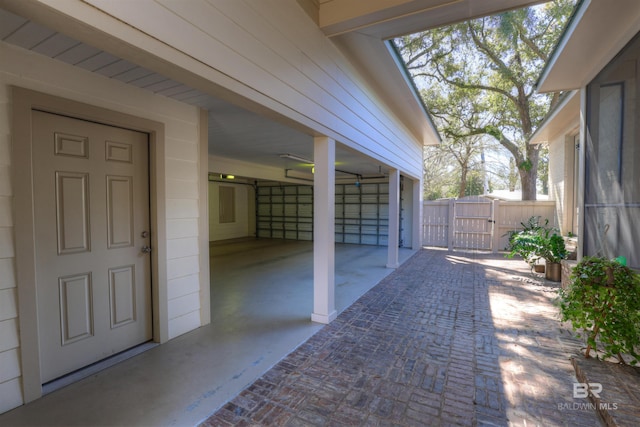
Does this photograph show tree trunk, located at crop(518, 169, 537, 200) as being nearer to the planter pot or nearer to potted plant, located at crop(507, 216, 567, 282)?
potted plant, located at crop(507, 216, 567, 282)

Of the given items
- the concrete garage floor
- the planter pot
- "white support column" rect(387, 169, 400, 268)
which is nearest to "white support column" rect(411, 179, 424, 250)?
"white support column" rect(387, 169, 400, 268)

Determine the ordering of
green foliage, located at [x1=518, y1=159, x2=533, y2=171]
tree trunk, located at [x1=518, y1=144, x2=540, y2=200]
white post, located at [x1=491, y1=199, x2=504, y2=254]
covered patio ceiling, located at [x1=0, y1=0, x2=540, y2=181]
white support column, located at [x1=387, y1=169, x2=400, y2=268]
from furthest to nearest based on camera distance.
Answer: tree trunk, located at [x1=518, y1=144, x2=540, y2=200], green foliage, located at [x1=518, y1=159, x2=533, y2=171], white post, located at [x1=491, y1=199, x2=504, y2=254], white support column, located at [x1=387, y1=169, x2=400, y2=268], covered patio ceiling, located at [x1=0, y1=0, x2=540, y2=181]

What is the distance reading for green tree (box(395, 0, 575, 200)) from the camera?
922 centimetres

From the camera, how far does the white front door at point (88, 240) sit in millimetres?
2301

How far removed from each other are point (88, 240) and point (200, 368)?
1.52 m

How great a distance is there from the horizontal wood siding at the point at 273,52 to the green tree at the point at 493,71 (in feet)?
22.1

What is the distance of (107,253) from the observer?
2709mm

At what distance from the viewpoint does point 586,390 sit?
2270mm

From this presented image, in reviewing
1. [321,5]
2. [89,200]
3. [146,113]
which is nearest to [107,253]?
[89,200]

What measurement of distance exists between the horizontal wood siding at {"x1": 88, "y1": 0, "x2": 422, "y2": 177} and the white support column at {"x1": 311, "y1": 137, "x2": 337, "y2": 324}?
266 millimetres

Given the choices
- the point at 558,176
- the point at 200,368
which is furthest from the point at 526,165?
the point at 200,368

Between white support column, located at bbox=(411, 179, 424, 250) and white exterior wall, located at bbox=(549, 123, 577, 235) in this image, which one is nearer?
white exterior wall, located at bbox=(549, 123, 577, 235)

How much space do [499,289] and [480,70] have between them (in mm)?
8976

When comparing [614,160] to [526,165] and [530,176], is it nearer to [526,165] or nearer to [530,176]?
[526,165]
